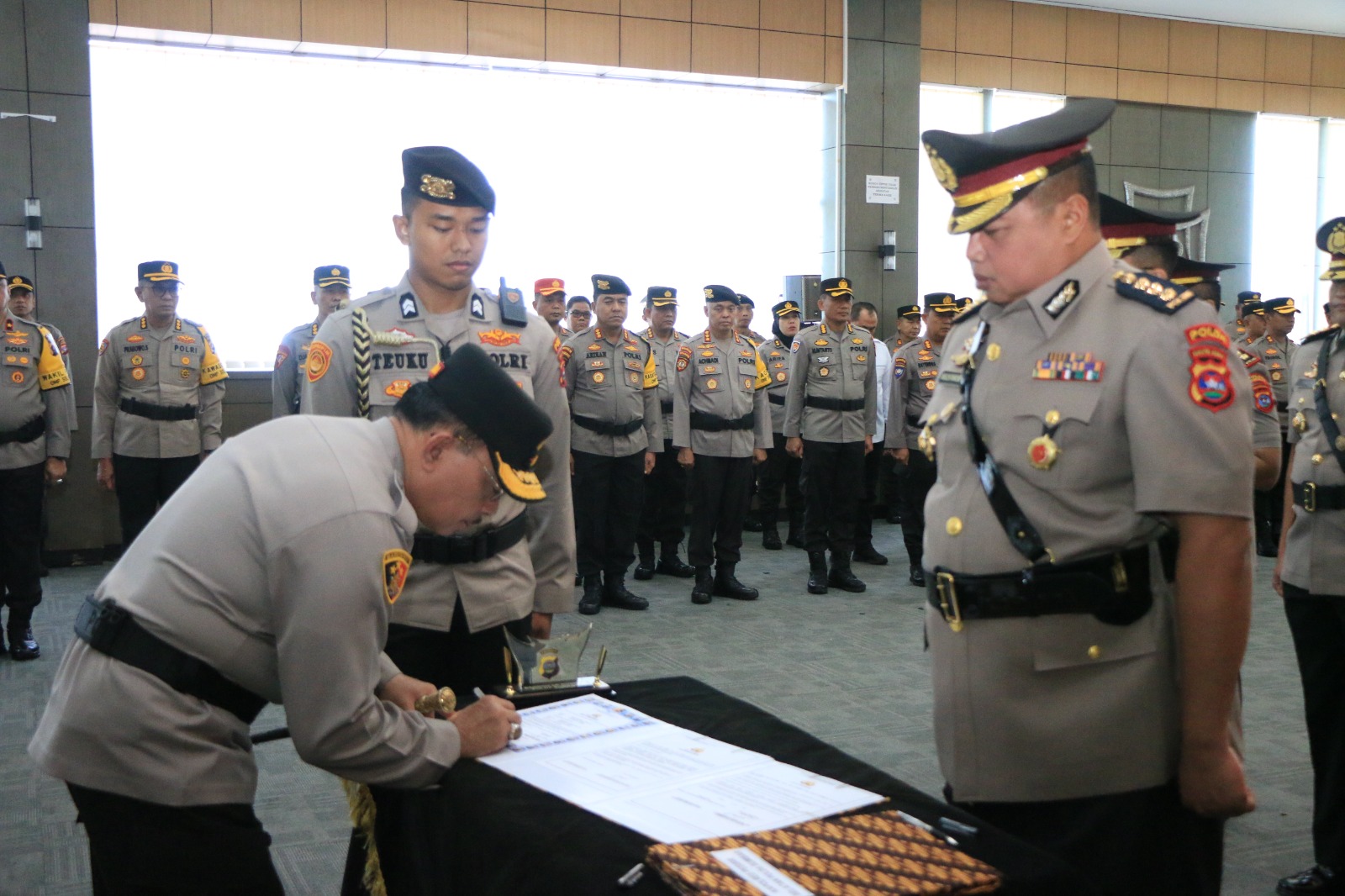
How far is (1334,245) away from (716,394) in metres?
3.87

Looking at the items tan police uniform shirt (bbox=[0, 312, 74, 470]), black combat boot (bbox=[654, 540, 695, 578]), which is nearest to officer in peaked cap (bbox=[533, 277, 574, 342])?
black combat boot (bbox=[654, 540, 695, 578])

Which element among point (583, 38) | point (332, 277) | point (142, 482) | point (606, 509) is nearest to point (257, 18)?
point (332, 277)

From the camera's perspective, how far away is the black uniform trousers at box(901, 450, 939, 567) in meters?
6.60

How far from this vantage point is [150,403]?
5.79 meters

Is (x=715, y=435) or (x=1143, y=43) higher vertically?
(x=1143, y=43)

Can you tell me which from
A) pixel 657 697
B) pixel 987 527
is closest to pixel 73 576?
pixel 657 697

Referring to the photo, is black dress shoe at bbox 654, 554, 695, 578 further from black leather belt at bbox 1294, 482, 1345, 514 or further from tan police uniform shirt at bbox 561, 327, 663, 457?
black leather belt at bbox 1294, 482, 1345, 514

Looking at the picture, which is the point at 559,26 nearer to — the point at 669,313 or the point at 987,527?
the point at 669,313

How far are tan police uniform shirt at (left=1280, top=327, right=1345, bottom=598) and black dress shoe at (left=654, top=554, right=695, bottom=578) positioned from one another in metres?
4.46

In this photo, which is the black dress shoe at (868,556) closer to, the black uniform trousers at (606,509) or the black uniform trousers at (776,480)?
the black uniform trousers at (776,480)

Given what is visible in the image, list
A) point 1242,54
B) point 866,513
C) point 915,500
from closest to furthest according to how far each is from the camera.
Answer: point 915,500 → point 866,513 → point 1242,54

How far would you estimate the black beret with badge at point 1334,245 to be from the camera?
2936 mm

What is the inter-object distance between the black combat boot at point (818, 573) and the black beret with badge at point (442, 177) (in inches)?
173

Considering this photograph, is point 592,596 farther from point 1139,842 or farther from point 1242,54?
point 1242,54
